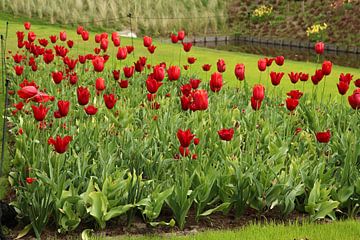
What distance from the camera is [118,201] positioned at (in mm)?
4871

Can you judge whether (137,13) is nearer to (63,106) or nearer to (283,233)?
(63,106)

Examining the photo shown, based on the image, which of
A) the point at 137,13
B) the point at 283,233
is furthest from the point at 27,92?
the point at 137,13

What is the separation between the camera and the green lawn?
15.3 feet

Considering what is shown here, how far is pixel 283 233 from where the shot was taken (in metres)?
4.75

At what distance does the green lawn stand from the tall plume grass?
21.2 m

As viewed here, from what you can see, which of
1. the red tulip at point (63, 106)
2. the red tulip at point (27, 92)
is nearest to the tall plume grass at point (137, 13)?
the red tulip at point (63, 106)

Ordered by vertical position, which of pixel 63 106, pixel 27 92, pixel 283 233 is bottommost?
pixel 283 233

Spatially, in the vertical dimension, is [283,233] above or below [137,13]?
below

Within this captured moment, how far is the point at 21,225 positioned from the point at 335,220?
8.26 feet

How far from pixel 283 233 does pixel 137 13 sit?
24592 millimetres

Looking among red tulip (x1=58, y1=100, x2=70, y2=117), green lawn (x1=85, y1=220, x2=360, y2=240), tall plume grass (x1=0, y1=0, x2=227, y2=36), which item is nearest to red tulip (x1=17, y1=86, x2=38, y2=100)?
red tulip (x1=58, y1=100, x2=70, y2=117)

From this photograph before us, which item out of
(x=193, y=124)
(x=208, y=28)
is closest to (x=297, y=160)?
(x=193, y=124)

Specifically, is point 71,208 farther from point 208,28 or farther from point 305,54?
point 208,28

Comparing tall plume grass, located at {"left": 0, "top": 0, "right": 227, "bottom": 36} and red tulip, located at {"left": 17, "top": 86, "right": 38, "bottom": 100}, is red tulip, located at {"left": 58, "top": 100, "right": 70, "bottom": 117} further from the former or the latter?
tall plume grass, located at {"left": 0, "top": 0, "right": 227, "bottom": 36}
